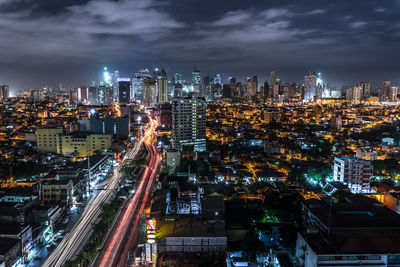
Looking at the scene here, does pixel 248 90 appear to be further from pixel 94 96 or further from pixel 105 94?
pixel 94 96

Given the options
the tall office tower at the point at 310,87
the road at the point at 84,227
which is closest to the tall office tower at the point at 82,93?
the tall office tower at the point at 310,87

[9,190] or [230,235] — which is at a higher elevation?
[9,190]

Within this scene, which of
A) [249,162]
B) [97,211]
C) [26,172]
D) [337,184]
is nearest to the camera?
[97,211]

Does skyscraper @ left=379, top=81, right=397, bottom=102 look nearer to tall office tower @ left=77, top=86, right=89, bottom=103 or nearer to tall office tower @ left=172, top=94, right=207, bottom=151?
tall office tower @ left=172, top=94, right=207, bottom=151

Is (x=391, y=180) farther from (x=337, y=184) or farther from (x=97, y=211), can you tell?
(x=97, y=211)

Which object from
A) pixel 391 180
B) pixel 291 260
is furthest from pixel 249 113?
pixel 291 260

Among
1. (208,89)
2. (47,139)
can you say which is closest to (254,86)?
(208,89)
